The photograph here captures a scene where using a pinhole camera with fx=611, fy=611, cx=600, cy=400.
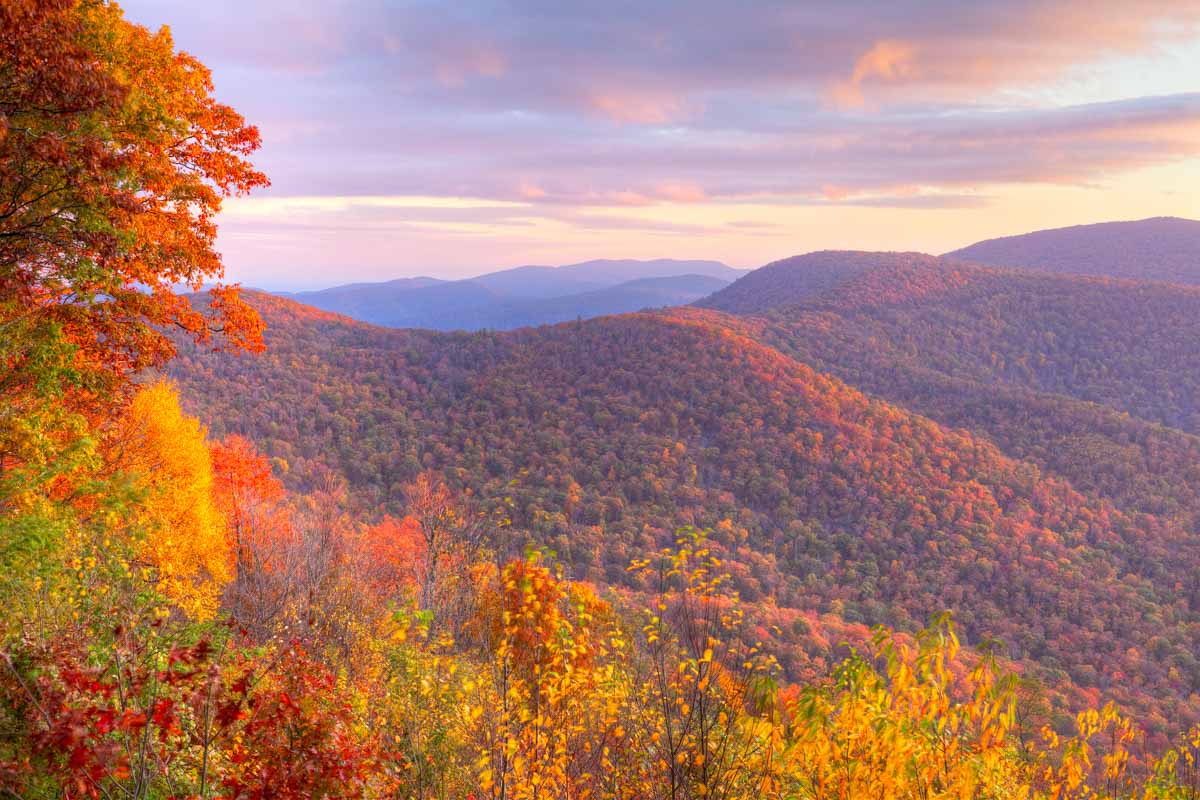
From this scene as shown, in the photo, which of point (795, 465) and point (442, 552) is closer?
point (442, 552)

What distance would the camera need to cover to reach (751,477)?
3314 inches

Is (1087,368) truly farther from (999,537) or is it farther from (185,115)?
(185,115)

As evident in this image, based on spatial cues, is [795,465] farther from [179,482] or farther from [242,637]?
[242,637]

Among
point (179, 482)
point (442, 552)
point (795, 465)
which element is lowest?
point (795, 465)

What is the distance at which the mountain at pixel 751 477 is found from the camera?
57.1 m

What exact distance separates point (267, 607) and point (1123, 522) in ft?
311

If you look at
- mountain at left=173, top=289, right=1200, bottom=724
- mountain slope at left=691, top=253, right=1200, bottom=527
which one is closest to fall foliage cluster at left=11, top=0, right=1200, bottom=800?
mountain at left=173, top=289, right=1200, bottom=724

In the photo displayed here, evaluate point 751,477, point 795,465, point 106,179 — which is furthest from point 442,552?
point 795,465

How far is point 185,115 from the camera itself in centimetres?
1118

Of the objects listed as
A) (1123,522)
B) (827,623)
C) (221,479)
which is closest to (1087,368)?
(1123,522)

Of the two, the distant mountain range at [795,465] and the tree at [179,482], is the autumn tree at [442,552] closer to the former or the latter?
the tree at [179,482]

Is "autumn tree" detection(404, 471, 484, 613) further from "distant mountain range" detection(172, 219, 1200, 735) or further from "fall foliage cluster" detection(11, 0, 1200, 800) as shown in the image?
"distant mountain range" detection(172, 219, 1200, 735)

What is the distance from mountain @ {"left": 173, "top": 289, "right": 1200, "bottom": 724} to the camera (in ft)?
187

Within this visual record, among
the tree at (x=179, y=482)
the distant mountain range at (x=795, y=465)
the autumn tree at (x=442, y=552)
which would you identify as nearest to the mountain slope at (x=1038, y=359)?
the distant mountain range at (x=795, y=465)
